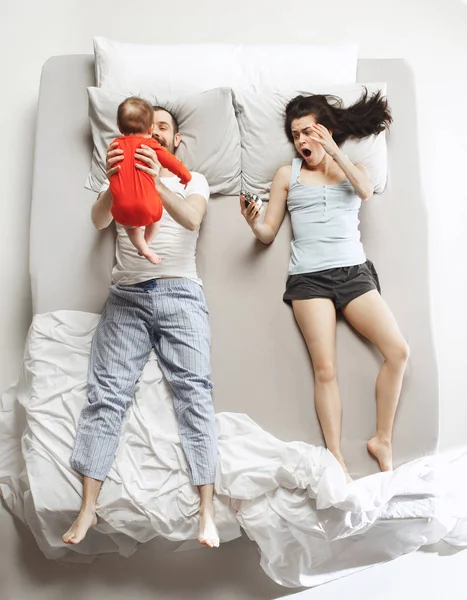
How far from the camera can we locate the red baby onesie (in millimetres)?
1519

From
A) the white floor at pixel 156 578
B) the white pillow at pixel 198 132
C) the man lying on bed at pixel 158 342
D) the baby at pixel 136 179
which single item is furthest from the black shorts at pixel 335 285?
the white floor at pixel 156 578

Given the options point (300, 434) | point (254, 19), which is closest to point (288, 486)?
point (300, 434)

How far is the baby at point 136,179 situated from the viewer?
1.52m

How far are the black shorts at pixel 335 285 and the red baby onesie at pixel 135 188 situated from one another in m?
0.54

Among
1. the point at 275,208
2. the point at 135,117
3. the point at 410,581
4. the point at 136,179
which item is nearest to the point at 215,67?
the point at 275,208

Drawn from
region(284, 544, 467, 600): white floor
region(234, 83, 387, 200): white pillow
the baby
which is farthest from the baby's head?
region(284, 544, 467, 600): white floor

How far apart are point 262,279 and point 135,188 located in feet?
1.89

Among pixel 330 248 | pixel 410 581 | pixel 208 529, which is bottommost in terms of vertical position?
pixel 410 581

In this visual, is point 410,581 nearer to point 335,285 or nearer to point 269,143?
point 335,285

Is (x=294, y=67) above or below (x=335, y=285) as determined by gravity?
above

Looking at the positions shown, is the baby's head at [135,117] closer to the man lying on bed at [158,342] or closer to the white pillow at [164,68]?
the man lying on bed at [158,342]

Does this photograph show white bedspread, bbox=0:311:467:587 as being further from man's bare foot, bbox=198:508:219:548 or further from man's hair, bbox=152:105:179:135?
man's hair, bbox=152:105:179:135

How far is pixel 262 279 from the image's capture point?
193 cm

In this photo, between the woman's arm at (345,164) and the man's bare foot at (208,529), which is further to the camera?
the woman's arm at (345,164)
